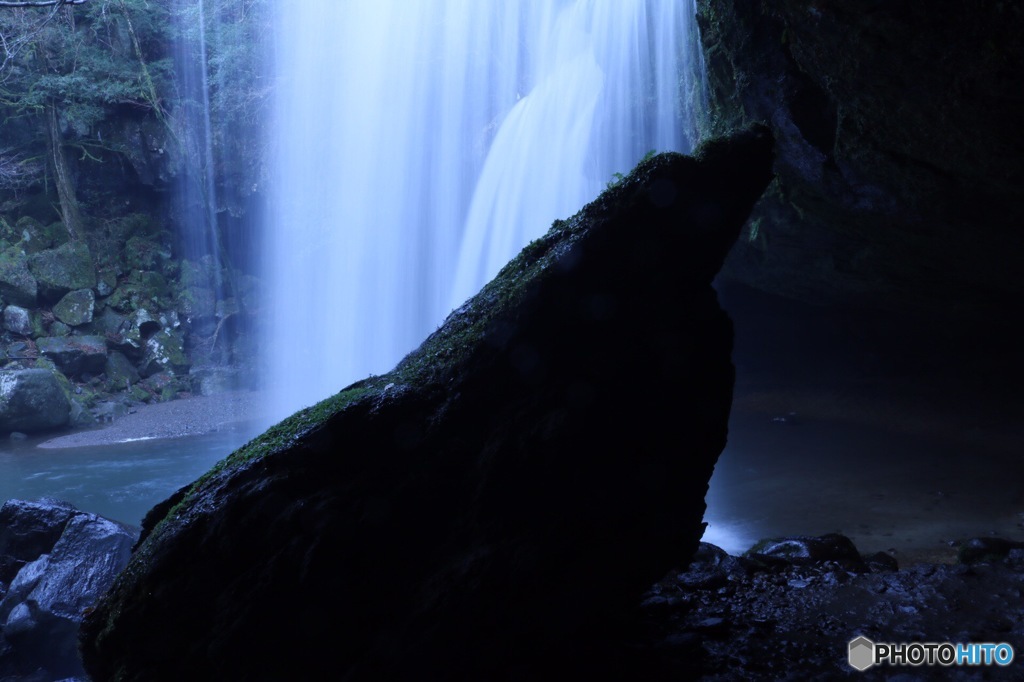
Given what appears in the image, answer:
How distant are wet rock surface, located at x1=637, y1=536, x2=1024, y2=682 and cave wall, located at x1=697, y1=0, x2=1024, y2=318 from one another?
341 centimetres

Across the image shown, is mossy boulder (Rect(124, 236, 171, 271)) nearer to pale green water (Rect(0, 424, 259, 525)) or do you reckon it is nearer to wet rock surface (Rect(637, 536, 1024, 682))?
pale green water (Rect(0, 424, 259, 525))

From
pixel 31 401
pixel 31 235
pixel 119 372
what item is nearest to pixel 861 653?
pixel 31 401

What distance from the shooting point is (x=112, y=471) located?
13477mm

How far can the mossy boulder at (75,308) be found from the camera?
19625 millimetres

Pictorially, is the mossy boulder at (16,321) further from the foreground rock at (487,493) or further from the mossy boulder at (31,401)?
the foreground rock at (487,493)

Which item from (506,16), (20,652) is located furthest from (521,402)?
(506,16)

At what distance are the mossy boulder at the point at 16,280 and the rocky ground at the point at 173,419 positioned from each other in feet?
14.7

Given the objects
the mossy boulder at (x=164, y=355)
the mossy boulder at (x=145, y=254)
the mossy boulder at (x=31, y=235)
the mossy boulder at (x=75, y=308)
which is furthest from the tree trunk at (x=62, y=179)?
the mossy boulder at (x=164, y=355)

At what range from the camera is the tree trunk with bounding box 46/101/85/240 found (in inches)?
829

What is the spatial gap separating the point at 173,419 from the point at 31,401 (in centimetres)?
308

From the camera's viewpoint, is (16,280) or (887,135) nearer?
(887,135)

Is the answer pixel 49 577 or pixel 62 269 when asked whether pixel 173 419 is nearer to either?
pixel 62 269

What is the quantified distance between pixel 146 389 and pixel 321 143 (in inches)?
459

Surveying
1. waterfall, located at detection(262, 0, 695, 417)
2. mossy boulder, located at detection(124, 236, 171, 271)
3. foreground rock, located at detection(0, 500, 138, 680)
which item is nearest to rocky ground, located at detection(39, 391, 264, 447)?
waterfall, located at detection(262, 0, 695, 417)
